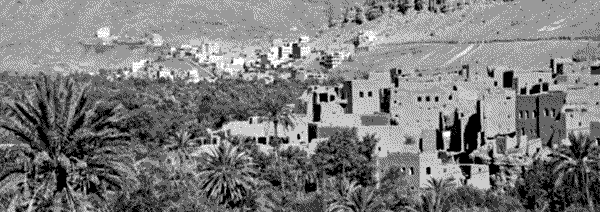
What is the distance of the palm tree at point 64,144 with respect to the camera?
16.8 meters

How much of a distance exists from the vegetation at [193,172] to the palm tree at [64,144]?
0.02 metres

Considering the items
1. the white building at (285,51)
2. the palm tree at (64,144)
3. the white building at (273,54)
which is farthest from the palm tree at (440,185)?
the white building at (285,51)

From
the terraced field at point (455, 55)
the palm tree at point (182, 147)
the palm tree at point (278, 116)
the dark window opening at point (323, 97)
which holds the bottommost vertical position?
the palm tree at point (182, 147)

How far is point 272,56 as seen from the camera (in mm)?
140750

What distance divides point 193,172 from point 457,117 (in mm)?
13364

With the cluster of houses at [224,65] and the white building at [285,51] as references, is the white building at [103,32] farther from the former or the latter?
the white building at [285,51]

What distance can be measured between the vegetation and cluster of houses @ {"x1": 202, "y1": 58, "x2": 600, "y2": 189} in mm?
951

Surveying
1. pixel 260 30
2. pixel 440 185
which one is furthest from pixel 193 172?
pixel 260 30

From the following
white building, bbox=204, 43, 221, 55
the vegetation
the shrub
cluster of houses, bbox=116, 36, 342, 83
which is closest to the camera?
the vegetation

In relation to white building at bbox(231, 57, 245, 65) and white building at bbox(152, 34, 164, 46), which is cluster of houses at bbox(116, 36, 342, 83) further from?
white building at bbox(152, 34, 164, 46)

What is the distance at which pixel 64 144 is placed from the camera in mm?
17047

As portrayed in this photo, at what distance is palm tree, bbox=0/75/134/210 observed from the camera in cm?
1681

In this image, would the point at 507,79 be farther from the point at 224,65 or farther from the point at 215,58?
the point at 215,58

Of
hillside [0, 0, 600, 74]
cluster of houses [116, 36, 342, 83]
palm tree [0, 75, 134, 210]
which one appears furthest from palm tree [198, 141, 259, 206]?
hillside [0, 0, 600, 74]
